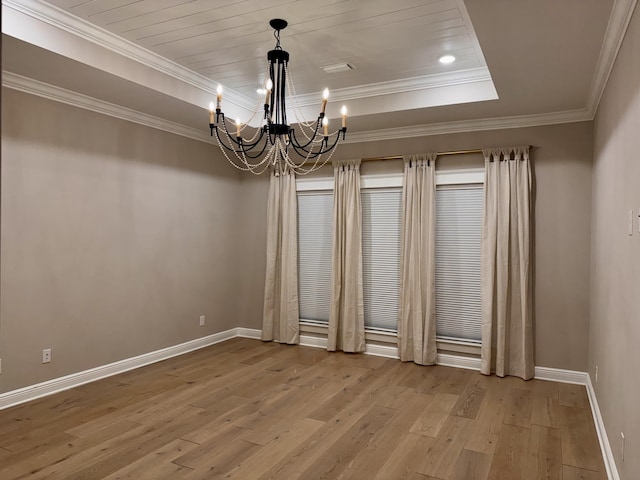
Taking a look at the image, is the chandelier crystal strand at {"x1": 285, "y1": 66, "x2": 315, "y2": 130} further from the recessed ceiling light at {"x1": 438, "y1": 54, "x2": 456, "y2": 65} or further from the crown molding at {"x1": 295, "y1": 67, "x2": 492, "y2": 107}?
the recessed ceiling light at {"x1": 438, "y1": 54, "x2": 456, "y2": 65}

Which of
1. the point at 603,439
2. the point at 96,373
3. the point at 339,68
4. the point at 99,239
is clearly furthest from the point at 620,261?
the point at 96,373

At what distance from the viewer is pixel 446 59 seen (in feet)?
13.5

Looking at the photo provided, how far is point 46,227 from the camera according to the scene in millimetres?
4172

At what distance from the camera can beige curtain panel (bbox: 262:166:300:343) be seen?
618 centimetres

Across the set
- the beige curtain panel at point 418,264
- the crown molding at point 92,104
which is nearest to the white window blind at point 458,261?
the beige curtain panel at point 418,264

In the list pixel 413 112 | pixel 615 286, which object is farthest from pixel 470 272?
pixel 615 286

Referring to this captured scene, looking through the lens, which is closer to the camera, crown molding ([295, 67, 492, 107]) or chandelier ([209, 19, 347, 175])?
chandelier ([209, 19, 347, 175])

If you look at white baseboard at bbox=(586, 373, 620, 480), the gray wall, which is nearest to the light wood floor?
white baseboard at bbox=(586, 373, 620, 480)

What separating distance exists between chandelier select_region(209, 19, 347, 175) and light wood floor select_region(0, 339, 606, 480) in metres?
2.06

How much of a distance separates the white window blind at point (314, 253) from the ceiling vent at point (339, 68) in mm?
1962

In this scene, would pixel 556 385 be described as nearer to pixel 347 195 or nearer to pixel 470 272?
pixel 470 272

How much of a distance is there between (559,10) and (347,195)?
3365 mm

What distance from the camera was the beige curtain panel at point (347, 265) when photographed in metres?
5.76

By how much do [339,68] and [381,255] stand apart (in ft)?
7.55
